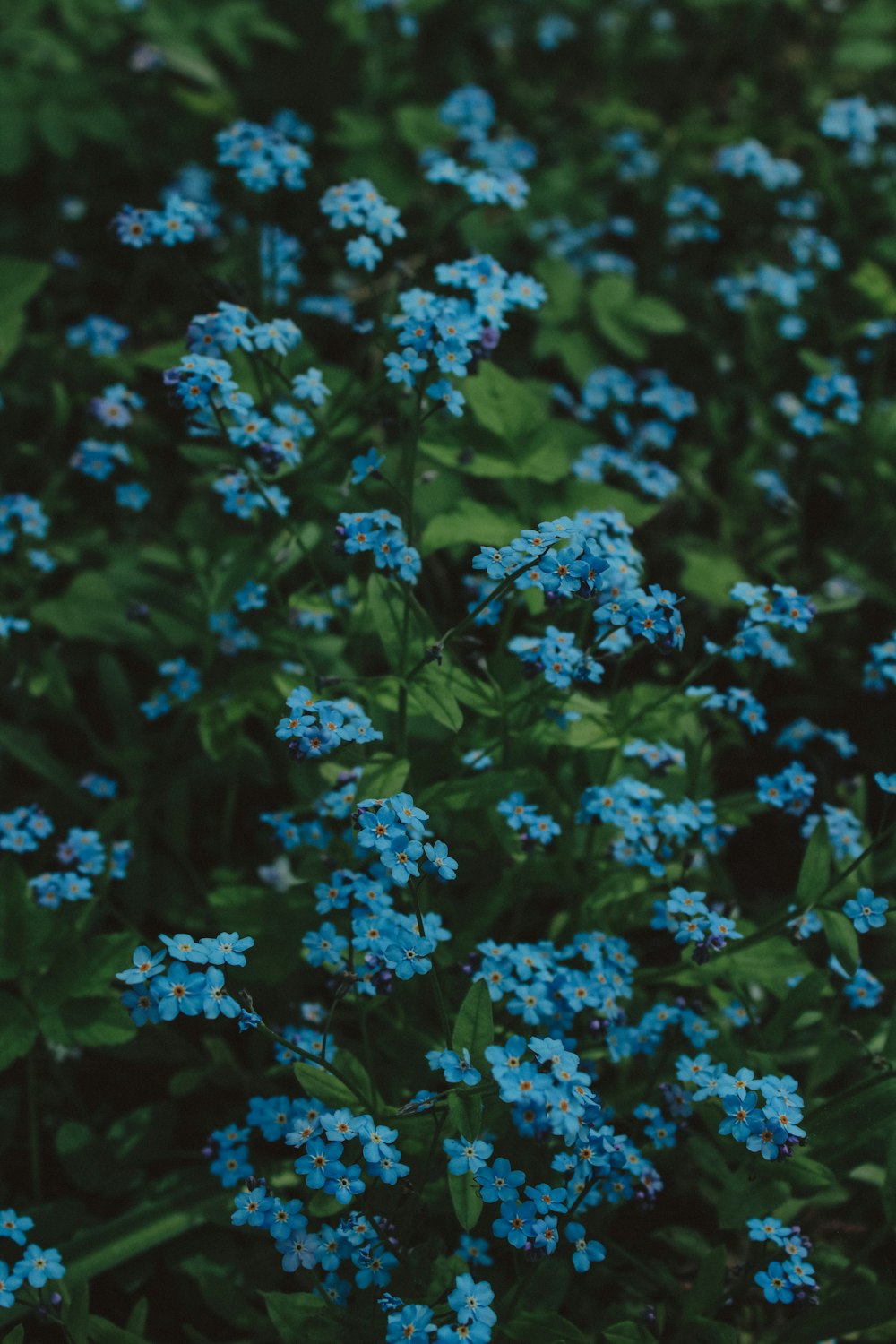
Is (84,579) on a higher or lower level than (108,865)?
higher

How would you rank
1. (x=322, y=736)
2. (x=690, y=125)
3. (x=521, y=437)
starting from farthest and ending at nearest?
(x=690, y=125), (x=521, y=437), (x=322, y=736)

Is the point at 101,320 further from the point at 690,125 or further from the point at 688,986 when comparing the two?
the point at 690,125

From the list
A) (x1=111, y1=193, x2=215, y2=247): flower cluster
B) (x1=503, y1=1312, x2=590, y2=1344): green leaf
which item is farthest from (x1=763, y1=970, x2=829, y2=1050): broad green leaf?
(x1=111, y1=193, x2=215, y2=247): flower cluster

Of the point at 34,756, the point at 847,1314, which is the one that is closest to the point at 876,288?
the point at 34,756

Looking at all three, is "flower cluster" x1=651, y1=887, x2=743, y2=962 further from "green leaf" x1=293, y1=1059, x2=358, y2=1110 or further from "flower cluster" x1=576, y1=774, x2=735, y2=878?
"green leaf" x1=293, y1=1059, x2=358, y2=1110

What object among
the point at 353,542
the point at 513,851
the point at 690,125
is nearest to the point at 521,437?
the point at 353,542

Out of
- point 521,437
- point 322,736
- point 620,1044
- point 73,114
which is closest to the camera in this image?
point 322,736

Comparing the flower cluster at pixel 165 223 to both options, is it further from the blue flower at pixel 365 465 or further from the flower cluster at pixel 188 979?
the flower cluster at pixel 188 979

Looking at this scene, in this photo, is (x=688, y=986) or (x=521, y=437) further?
(x=521, y=437)
